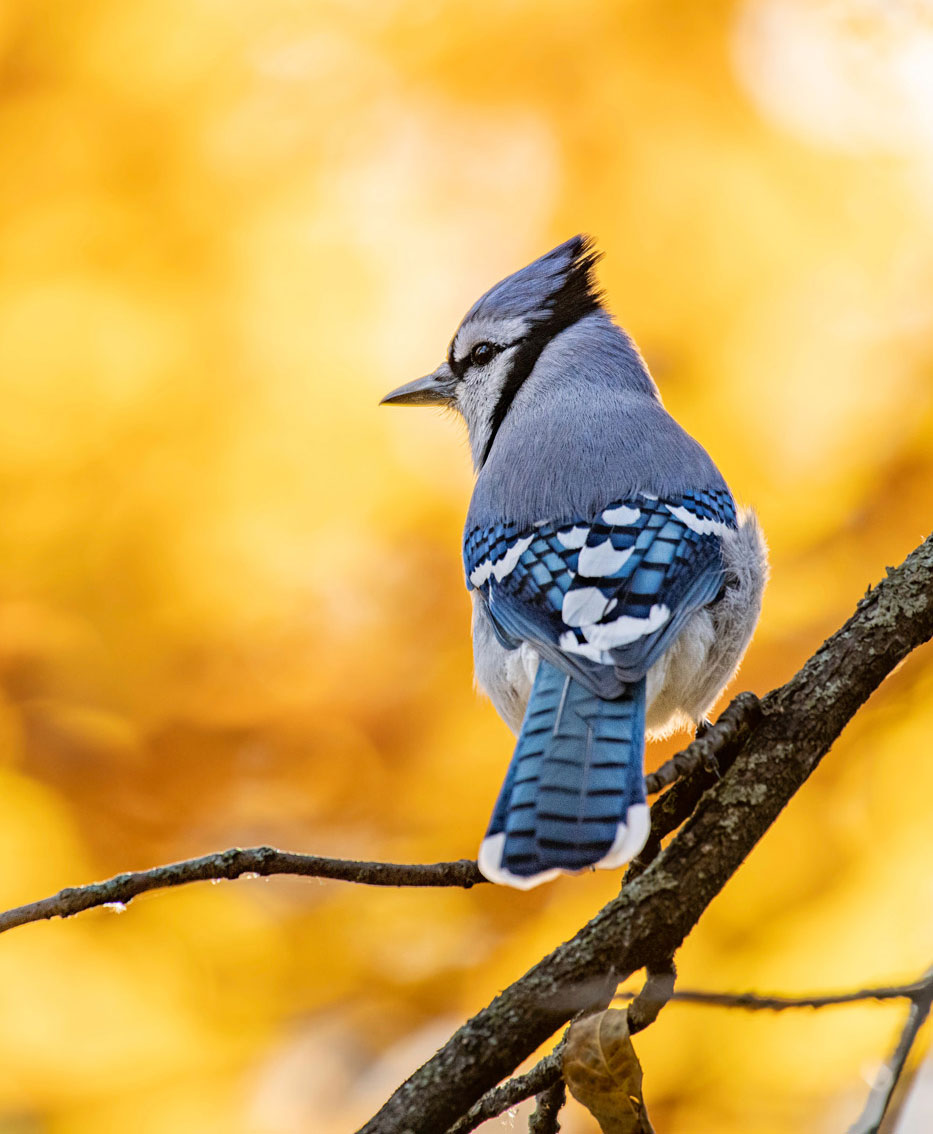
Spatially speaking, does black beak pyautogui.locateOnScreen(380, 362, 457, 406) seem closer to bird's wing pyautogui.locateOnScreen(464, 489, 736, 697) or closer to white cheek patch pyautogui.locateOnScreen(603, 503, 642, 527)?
bird's wing pyautogui.locateOnScreen(464, 489, 736, 697)

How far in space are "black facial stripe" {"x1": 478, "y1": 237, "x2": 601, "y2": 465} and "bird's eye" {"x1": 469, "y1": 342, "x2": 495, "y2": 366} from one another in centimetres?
7

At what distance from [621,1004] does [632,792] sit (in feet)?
0.85

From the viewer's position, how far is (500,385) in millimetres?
2955

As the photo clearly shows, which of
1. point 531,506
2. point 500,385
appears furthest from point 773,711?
point 500,385

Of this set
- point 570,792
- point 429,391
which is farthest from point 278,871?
point 429,391

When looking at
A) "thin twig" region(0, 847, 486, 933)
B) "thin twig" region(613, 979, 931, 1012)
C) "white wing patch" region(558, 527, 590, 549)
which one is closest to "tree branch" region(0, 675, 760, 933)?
"thin twig" region(0, 847, 486, 933)

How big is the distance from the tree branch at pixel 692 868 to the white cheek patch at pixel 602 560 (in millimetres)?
439

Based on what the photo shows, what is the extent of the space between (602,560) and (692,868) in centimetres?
69

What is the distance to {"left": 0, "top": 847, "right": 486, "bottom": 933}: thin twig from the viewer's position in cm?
A: 135

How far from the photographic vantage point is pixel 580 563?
202 centimetres

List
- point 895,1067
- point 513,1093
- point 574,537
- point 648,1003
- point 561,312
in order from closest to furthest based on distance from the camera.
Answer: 1. point 895,1067
2. point 648,1003
3. point 513,1093
4. point 574,537
5. point 561,312

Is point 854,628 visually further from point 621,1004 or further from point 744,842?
point 621,1004

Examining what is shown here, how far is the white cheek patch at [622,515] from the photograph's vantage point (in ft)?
6.87

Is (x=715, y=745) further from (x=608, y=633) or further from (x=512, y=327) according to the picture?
(x=512, y=327)
